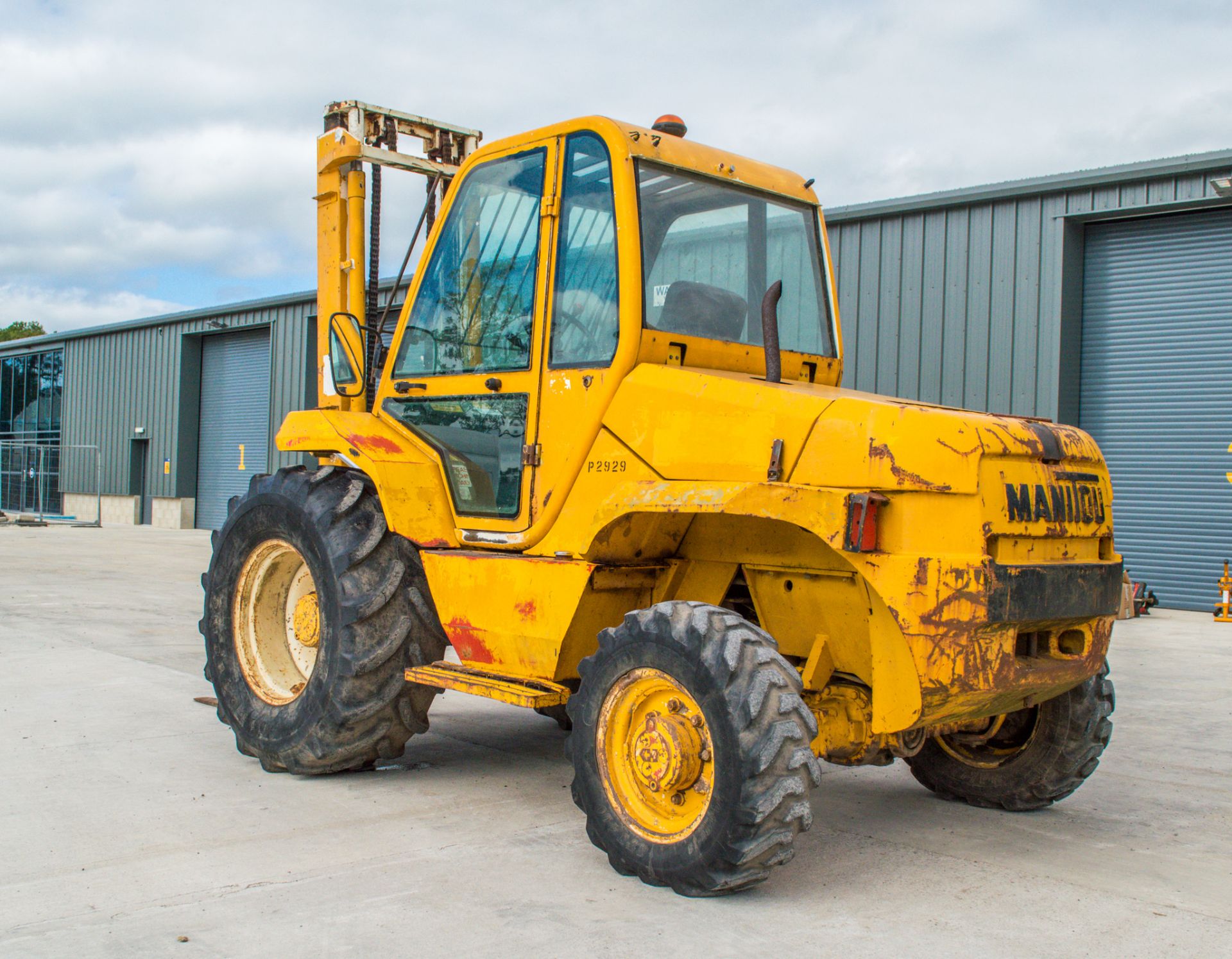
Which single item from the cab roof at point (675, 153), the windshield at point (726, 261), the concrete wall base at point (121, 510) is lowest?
the concrete wall base at point (121, 510)

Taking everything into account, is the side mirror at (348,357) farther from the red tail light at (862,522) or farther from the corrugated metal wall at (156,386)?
the corrugated metal wall at (156,386)

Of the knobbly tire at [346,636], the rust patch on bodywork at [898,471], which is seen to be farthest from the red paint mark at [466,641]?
the rust patch on bodywork at [898,471]

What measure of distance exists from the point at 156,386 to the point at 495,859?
1279 inches

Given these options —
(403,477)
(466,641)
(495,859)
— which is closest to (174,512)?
(403,477)

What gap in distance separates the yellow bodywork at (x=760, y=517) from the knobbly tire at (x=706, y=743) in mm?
371

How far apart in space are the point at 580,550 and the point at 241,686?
7.48 ft

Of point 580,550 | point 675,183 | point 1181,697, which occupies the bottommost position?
point 1181,697

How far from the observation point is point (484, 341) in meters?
5.37

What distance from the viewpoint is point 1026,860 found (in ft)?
15.0

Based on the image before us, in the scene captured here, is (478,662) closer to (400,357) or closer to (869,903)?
(400,357)

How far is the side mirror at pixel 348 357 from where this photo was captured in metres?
6.00

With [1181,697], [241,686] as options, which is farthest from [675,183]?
[1181,697]

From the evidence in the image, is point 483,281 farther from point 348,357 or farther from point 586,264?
point 348,357

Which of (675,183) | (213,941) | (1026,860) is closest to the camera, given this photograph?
(213,941)
